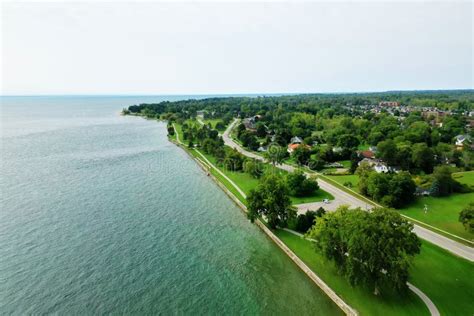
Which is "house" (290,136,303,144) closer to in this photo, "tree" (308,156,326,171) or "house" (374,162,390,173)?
"tree" (308,156,326,171)

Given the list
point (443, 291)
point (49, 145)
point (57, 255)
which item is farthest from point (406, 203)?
point (49, 145)

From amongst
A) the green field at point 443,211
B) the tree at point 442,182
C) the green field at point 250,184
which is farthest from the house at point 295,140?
the green field at point 443,211

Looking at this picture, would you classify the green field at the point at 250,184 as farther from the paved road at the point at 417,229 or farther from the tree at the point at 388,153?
the tree at the point at 388,153

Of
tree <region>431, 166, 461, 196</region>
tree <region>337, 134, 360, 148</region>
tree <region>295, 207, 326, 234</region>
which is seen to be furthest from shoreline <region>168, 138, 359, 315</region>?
tree <region>337, 134, 360, 148</region>

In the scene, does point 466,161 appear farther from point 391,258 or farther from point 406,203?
point 391,258

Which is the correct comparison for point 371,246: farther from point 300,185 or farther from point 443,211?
point 443,211
